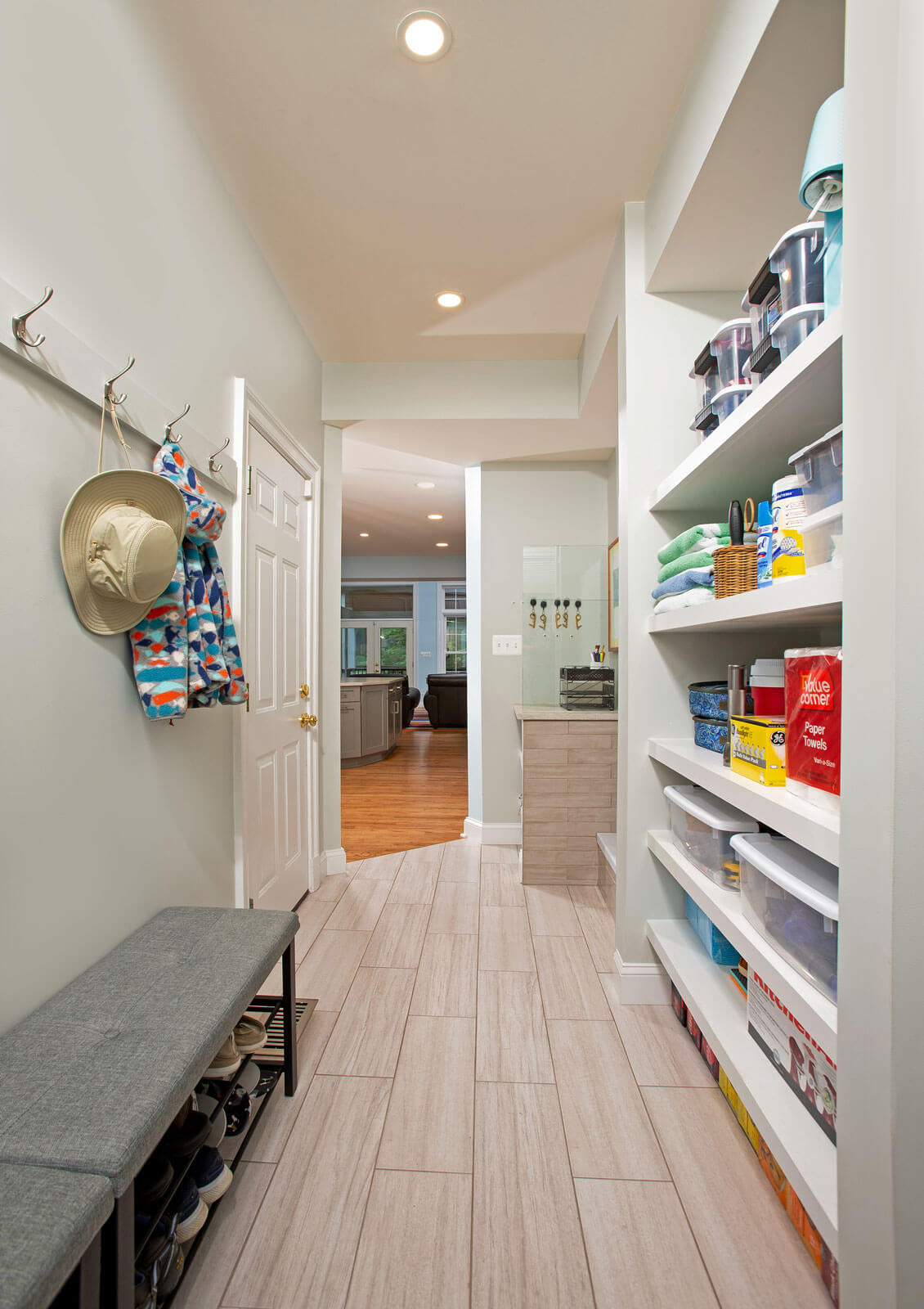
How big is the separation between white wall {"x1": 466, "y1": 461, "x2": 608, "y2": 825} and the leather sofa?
5.17 metres

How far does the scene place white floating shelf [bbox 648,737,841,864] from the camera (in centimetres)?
99

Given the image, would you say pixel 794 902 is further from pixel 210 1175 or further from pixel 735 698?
pixel 210 1175

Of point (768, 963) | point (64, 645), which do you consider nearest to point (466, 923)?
point (768, 963)

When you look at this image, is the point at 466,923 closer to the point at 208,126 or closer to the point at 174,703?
the point at 174,703

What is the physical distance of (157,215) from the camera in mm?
1572

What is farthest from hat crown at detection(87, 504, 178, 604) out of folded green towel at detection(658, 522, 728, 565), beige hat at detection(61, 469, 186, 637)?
folded green towel at detection(658, 522, 728, 565)

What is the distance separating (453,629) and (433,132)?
30.1 ft

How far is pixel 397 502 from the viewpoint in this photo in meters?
6.37

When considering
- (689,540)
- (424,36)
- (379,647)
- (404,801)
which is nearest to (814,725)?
(689,540)

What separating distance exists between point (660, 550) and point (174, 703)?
1.42 meters

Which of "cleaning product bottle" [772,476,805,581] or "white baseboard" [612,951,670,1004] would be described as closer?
"cleaning product bottle" [772,476,805,581]

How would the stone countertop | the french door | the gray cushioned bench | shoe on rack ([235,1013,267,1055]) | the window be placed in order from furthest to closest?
the french door
the window
the stone countertop
shoe on rack ([235,1013,267,1055])
the gray cushioned bench

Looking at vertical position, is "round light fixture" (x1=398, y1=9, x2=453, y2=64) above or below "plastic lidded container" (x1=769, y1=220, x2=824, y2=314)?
above

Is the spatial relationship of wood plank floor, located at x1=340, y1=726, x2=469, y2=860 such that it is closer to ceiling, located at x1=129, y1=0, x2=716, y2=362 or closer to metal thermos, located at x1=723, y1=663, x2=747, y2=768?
metal thermos, located at x1=723, y1=663, x2=747, y2=768
